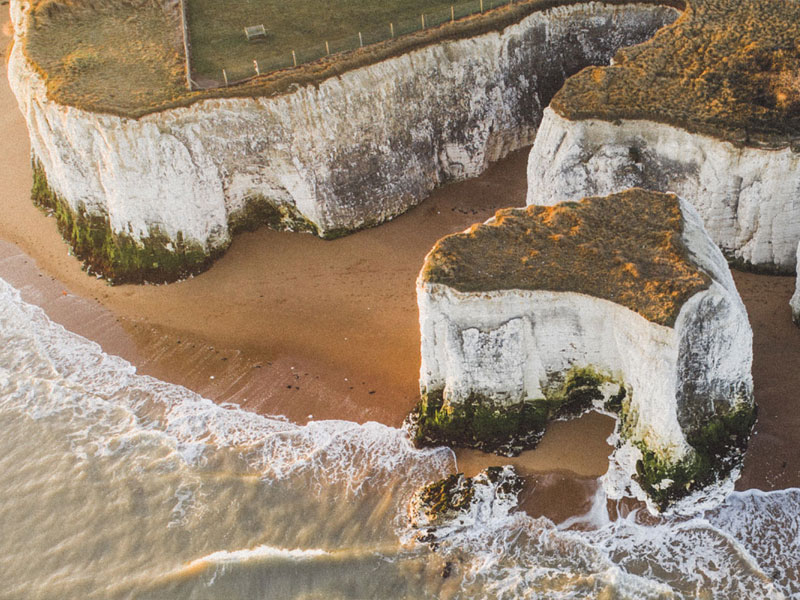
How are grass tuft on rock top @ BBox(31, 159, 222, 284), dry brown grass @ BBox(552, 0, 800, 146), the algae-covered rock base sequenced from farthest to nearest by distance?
1. grass tuft on rock top @ BBox(31, 159, 222, 284)
2. dry brown grass @ BBox(552, 0, 800, 146)
3. the algae-covered rock base

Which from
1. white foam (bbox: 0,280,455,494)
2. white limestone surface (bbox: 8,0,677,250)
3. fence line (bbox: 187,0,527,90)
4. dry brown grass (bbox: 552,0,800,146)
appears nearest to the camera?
white foam (bbox: 0,280,455,494)

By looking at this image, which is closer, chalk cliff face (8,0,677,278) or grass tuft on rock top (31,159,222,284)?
chalk cliff face (8,0,677,278)

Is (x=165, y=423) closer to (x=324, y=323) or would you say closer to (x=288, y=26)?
(x=324, y=323)

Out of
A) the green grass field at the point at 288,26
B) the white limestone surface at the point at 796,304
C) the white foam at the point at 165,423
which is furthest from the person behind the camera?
the green grass field at the point at 288,26

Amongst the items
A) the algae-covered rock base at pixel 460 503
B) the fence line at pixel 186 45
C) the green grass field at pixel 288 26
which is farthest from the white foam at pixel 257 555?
the green grass field at pixel 288 26

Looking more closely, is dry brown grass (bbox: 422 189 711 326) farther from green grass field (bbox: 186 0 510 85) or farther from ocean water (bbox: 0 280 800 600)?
green grass field (bbox: 186 0 510 85)

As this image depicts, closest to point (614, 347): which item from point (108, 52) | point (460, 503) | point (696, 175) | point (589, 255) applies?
point (589, 255)

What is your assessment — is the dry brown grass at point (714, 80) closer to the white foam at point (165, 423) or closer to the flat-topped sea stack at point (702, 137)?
the flat-topped sea stack at point (702, 137)

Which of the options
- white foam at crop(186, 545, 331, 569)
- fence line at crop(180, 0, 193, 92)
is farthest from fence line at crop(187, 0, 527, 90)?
white foam at crop(186, 545, 331, 569)

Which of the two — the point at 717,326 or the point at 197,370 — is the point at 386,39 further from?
the point at 717,326
